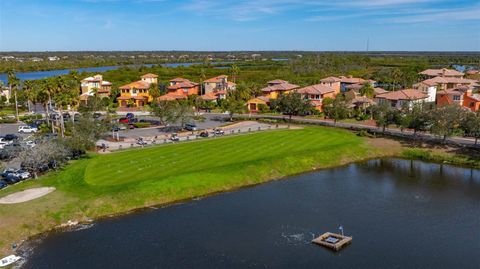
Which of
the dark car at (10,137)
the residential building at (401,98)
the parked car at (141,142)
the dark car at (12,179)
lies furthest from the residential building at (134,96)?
the dark car at (12,179)

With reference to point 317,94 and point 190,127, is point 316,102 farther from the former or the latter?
point 190,127

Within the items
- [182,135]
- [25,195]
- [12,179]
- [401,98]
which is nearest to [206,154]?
[182,135]

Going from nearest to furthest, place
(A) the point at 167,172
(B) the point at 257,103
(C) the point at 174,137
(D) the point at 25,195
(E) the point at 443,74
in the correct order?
(D) the point at 25,195 → (A) the point at 167,172 → (C) the point at 174,137 → (B) the point at 257,103 → (E) the point at 443,74

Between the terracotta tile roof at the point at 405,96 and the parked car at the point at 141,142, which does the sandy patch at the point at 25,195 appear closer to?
the parked car at the point at 141,142

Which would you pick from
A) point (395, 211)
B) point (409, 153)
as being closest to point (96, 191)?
point (395, 211)

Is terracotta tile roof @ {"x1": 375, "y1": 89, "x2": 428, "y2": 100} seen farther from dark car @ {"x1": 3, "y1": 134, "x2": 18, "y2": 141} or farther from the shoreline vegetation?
dark car @ {"x1": 3, "y1": 134, "x2": 18, "y2": 141}

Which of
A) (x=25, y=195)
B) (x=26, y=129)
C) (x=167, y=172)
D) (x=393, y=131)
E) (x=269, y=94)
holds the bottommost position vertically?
(x=25, y=195)

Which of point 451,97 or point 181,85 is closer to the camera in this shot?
point 451,97

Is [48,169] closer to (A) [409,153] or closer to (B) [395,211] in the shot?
(B) [395,211]
